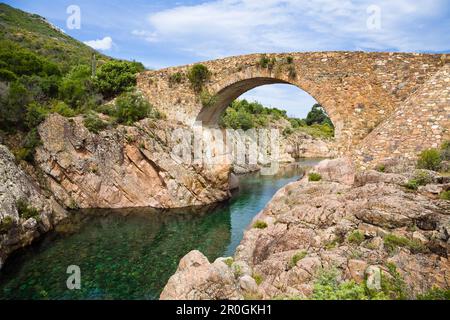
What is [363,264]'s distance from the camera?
5742mm

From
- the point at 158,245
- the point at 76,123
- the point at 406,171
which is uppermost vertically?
the point at 76,123

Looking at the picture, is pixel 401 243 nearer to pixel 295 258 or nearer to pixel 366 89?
pixel 295 258

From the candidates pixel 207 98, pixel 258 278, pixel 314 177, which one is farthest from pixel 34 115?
pixel 258 278

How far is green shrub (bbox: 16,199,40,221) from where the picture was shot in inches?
462

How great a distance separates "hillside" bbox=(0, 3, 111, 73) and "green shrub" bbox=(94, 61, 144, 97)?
305 inches

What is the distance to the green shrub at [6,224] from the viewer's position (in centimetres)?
1033

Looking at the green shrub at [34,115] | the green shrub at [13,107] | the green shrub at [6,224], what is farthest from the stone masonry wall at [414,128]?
the green shrub at [13,107]

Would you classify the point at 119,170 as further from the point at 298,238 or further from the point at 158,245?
the point at 298,238

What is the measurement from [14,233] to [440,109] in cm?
1440

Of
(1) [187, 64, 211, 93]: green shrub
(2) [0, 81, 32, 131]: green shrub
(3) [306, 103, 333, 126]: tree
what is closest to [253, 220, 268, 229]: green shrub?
(1) [187, 64, 211, 93]: green shrub

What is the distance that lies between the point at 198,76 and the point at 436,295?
14622 millimetres

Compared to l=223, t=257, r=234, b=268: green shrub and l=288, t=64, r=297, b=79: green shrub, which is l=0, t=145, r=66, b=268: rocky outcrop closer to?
l=223, t=257, r=234, b=268: green shrub

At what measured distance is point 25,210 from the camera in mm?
11945
